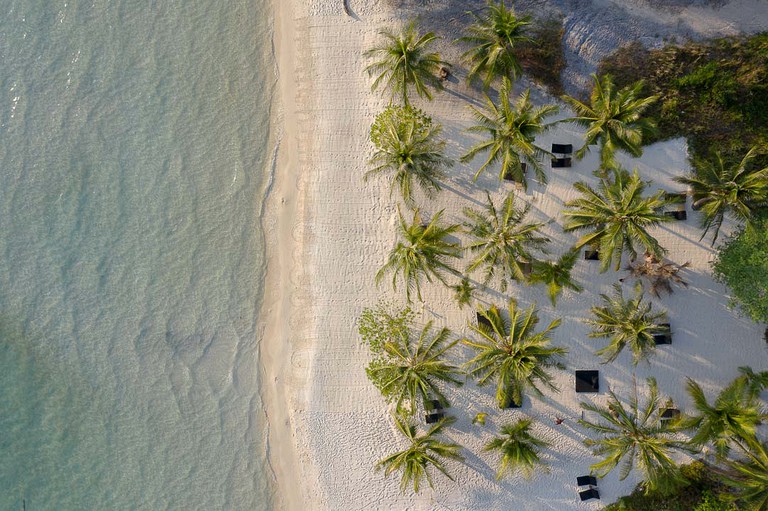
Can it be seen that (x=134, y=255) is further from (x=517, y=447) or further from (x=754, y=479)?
(x=754, y=479)

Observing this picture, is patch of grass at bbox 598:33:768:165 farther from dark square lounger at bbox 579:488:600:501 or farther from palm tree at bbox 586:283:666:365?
dark square lounger at bbox 579:488:600:501

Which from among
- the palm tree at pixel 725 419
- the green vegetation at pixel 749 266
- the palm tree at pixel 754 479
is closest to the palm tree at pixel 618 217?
the green vegetation at pixel 749 266

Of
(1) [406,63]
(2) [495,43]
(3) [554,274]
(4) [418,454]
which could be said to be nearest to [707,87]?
(2) [495,43]

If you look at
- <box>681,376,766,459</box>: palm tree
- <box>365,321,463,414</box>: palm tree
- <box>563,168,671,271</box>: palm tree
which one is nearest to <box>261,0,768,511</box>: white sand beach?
<box>365,321,463,414</box>: palm tree

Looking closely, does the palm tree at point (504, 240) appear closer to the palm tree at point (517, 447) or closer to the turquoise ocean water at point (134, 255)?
the palm tree at point (517, 447)

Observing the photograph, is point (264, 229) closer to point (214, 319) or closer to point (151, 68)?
point (214, 319)

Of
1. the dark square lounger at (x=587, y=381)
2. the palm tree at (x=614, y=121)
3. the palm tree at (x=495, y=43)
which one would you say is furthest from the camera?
the dark square lounger at (x=587, y=381)

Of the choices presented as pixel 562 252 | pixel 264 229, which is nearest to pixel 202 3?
pixel 264 229
